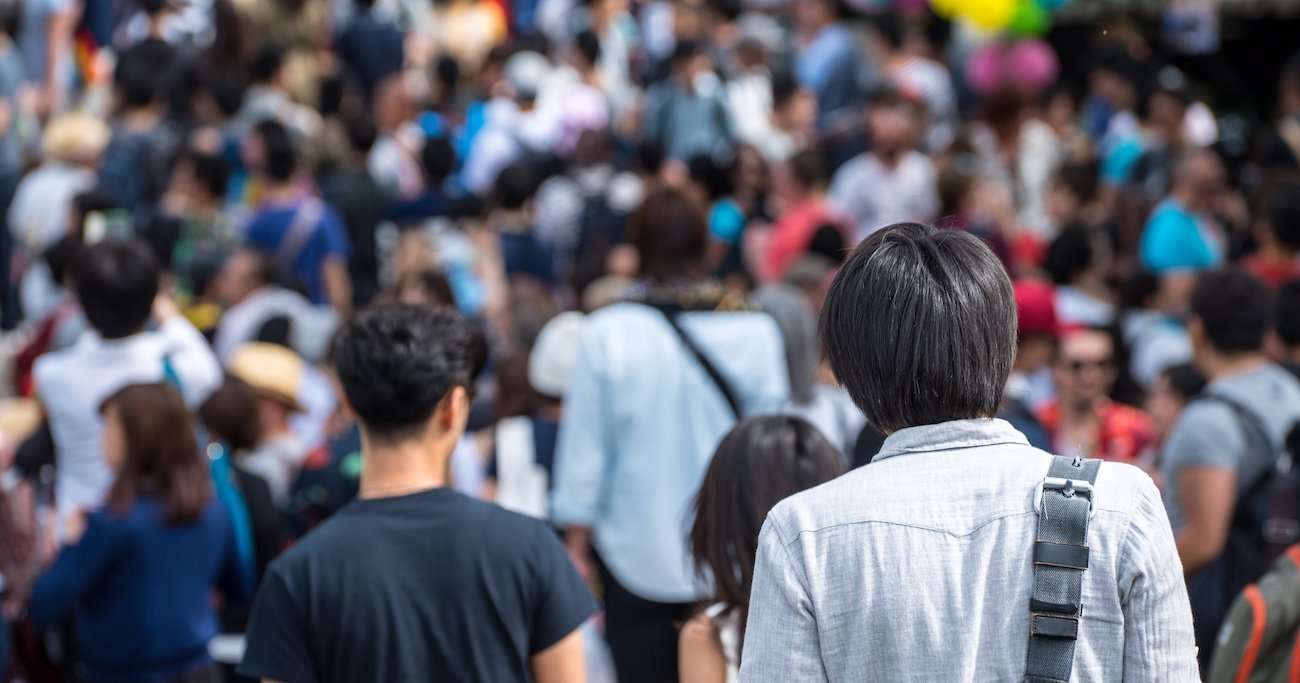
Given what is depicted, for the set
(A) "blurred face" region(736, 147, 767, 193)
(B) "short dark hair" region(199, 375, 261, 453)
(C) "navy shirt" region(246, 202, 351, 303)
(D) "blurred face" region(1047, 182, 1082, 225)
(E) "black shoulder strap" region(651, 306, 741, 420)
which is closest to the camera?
(E) "black shoulder strap" region(651, 306, 741, 420)

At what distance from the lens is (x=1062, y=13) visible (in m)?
14.3

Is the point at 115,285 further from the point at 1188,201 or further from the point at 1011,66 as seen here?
the point at 1011,66

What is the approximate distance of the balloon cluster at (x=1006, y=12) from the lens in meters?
11.8

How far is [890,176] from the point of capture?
9148 mm

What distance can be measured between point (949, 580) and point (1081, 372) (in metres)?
3.85

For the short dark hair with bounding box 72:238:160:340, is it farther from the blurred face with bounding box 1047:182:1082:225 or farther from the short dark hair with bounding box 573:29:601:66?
the short dark hair with bounding box 573:29:601:66

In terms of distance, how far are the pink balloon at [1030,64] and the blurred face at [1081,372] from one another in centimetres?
705

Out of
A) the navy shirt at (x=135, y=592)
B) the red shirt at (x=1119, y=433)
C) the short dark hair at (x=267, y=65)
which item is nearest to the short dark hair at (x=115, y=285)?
the navy shirt at (x=135, y=592)

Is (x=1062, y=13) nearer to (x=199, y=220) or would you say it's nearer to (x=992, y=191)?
(x=992, y=191)

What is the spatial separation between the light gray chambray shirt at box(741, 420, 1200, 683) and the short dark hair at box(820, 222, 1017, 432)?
0.23 ft

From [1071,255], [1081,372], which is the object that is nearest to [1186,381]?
[1081,372]

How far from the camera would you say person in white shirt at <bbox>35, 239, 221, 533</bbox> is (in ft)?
15.0

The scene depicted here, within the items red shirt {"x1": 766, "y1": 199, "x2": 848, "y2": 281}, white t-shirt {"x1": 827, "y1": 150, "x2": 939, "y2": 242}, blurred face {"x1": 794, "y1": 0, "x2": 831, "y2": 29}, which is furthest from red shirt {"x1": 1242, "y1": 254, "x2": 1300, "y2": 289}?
blurred face {"x1": 794, "y1": 0, "x2": 831, "y2": 29}

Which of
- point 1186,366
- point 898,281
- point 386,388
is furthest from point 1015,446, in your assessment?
point 1186,366
